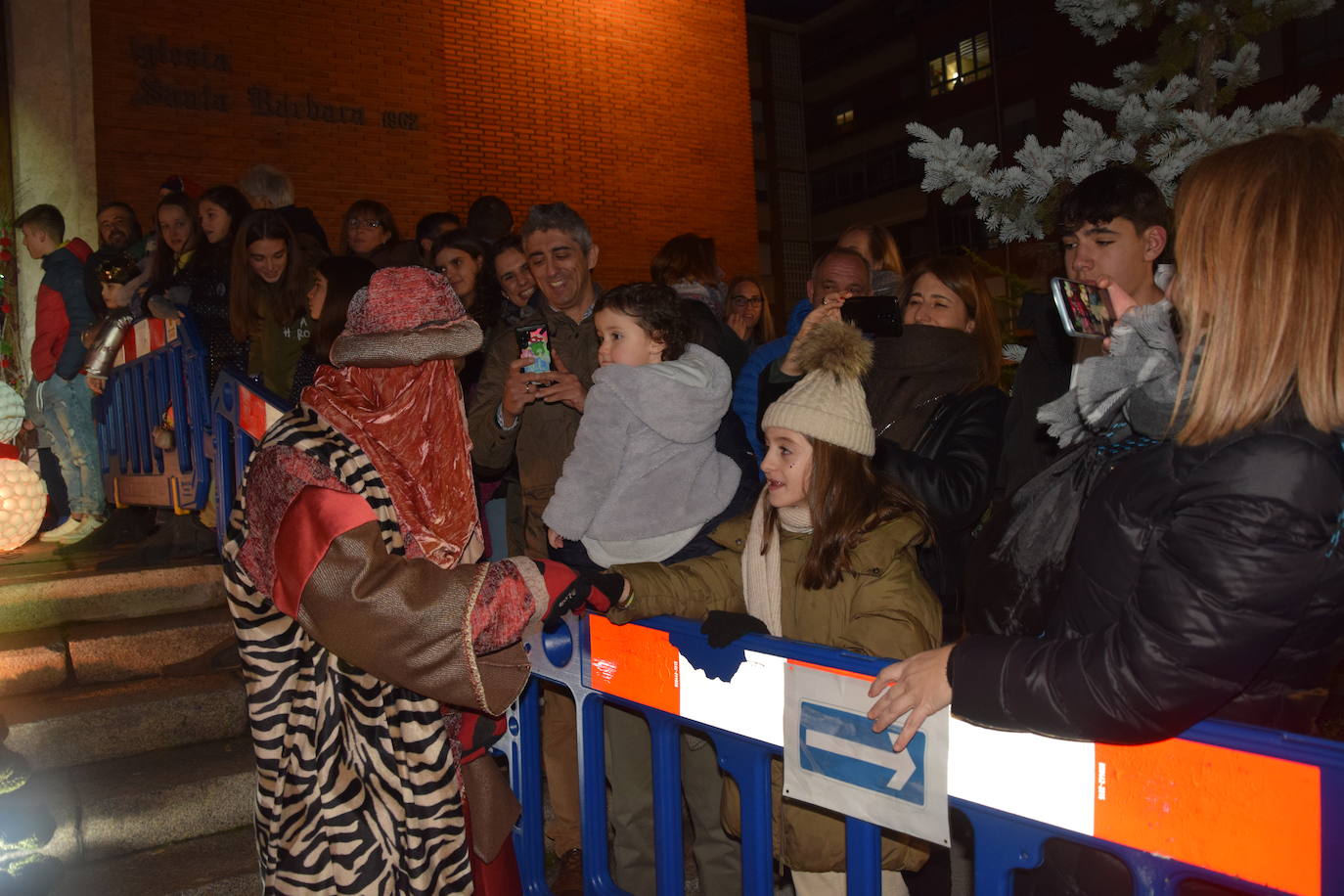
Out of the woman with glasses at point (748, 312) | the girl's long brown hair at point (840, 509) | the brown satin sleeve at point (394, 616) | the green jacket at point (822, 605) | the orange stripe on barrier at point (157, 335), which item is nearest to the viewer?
the brown satin sleeve at point (394, 616)

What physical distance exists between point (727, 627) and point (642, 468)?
0.99m

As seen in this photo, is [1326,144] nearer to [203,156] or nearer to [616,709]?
[616,709]

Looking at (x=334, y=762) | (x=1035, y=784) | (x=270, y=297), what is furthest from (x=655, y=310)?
(x=270, y=297)

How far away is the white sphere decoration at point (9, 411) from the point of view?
407 centimetres

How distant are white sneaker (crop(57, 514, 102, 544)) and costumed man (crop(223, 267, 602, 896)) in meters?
4.97

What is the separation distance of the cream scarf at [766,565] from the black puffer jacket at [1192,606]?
958 mm

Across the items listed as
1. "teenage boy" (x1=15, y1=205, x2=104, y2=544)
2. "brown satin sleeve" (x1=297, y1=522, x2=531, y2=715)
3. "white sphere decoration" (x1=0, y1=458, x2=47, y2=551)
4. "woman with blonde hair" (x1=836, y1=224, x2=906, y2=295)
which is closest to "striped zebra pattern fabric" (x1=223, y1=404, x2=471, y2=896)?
"brown satin sleeve" (x1=297, y1=522, x2=531, y2=715)

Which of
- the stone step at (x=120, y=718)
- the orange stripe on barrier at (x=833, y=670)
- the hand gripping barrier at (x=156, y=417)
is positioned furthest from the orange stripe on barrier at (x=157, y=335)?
the orange stripe on barrier at (x=833, y=670)

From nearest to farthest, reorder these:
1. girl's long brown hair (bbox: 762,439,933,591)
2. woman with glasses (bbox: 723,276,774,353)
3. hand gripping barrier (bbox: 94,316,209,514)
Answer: girl's long brown hair (bbox: 762,439,933,591)
hand gripping barrier (bbox: 94,316,209,514)
woman with glasses (bbox: 723,276,774,353)

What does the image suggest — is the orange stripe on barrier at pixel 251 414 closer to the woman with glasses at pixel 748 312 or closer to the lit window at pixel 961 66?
the woman with glasses at pixel 748 312

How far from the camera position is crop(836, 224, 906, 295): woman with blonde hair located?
14.1ft

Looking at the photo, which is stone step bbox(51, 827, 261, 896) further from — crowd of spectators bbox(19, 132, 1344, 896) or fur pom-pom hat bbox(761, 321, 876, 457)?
fur pom-pom hat bbox(761, 321, 876, 457)

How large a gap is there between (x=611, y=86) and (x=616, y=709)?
1375 centimetres

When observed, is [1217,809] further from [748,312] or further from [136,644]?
[748,312]
